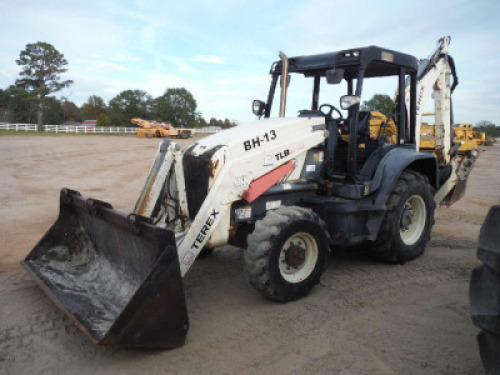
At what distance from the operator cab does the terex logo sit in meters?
1.75

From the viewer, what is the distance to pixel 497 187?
42.3 feet

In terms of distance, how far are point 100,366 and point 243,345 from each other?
1.13m

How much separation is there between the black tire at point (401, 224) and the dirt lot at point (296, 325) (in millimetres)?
173

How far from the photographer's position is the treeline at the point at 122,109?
51.0 m

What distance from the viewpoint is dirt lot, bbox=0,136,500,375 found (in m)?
3.34

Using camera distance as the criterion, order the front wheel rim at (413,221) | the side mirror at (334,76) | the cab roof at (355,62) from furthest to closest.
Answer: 1. the front wheel rim at (413,221)
2. the side mirror at (334,76)
3. the cab roof at (355,62)

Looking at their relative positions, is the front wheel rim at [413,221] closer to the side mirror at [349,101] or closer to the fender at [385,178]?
the fender at [385,178]

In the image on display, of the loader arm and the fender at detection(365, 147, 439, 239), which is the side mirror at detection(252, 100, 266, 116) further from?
the fender at detection(365, 147, 439, 239)

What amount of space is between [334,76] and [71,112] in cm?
8002

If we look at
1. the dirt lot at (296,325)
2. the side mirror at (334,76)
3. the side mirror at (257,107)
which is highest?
the side mirror at (334,76)

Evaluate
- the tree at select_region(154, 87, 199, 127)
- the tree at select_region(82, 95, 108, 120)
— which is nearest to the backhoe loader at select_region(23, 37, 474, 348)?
the tree at select_region(154, 87, 199, 127)

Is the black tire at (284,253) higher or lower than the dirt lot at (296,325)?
higher

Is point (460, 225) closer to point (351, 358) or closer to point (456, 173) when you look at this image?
point (456, 173)

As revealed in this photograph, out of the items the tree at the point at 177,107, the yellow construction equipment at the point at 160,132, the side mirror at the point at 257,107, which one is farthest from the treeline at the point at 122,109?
the side mirror at the point at 257,107
